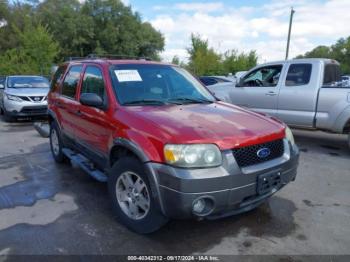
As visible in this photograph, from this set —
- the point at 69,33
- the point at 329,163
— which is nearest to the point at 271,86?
the point at 329,163

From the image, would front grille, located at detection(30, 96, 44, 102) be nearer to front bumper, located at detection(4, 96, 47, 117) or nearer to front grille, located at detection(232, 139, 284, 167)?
front bumper, located at detection(4, 96, 47, 117)

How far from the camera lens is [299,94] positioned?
6.67 metres

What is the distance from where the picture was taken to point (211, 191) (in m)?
2.72

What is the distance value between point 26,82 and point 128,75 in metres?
9.10

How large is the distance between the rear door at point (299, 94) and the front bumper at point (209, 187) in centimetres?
407

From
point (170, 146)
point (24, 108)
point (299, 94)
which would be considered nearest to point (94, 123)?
point (170, 146)

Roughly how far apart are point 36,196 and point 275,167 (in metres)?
3.16

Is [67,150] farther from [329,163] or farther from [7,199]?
[329,163]

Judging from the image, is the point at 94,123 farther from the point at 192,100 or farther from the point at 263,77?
the point at 263,77

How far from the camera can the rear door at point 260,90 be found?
719cm

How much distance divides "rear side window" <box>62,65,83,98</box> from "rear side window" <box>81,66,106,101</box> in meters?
0.32

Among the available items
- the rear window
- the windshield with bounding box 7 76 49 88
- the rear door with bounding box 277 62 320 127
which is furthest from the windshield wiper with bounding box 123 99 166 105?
the windshield with bounding box 7 76 49 88

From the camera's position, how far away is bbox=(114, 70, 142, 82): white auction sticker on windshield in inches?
152

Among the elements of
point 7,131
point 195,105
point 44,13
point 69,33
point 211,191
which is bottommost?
point 7,131
